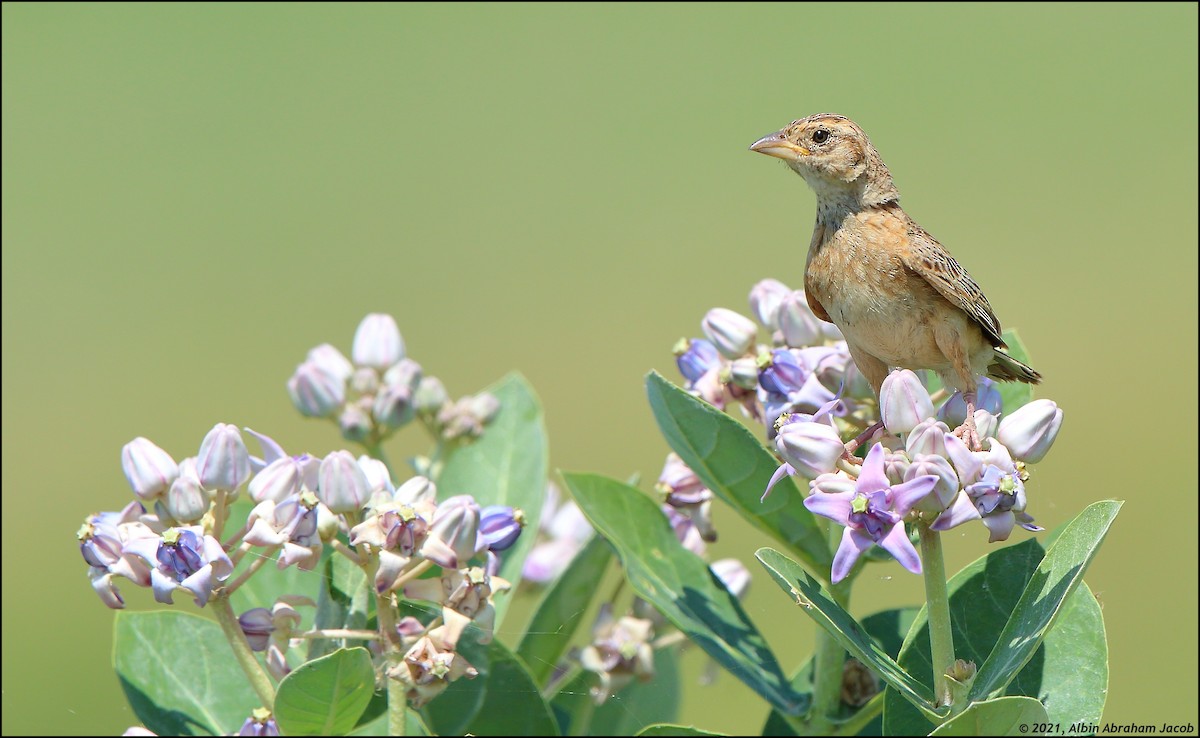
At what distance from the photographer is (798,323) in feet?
9.20

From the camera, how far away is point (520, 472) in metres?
3.37

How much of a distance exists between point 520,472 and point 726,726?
2.90 m

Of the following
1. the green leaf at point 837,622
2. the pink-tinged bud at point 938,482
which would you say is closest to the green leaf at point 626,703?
the green leaf at point 837,622

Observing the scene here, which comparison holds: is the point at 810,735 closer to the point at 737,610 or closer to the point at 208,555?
the point at 737,610

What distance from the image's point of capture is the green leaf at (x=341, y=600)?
2414mm

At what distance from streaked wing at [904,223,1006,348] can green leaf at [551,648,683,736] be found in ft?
3.66

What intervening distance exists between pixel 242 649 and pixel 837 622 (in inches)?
40.5

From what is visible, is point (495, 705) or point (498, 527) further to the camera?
point (495, 705)

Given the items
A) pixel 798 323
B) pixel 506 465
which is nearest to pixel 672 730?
pixel 798 323

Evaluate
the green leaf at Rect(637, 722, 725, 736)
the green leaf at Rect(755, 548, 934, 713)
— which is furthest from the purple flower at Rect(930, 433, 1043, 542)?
the green leaf at Rect(637, 722, 725, 736)

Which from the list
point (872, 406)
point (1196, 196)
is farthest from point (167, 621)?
point (1196, 196)

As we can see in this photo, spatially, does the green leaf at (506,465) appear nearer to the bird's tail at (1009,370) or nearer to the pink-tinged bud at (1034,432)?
the bird's tail at (1009,370)

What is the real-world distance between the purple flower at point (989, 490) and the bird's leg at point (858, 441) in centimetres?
22

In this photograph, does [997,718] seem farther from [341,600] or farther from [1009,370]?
[341,600]
